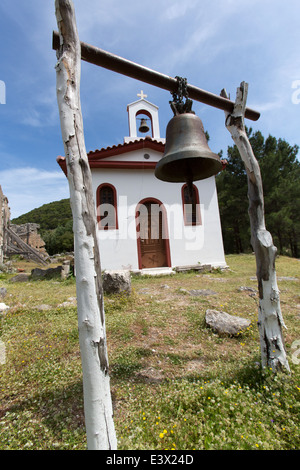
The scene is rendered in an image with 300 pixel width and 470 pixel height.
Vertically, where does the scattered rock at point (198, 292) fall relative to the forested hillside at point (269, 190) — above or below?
below

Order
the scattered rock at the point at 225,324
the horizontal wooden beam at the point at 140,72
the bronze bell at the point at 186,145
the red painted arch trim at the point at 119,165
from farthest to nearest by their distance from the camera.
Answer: the red painted arch trim at the point at 119,165 → the scattered rock at the point at 225,324 → the bronze bell at the point at 186,145 → the horizontal wooden beam at the point at 140,72

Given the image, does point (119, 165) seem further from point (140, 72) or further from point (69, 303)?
point (140, 72)

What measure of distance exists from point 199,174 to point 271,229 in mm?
16826

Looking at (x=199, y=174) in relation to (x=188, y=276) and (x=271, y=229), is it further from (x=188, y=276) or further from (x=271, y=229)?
(x=271, y=229)

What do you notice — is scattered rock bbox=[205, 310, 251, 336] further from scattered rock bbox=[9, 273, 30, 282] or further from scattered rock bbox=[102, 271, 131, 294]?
scattered rock bbox=[9, 273, 30, 282]

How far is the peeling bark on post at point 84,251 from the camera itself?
137cm

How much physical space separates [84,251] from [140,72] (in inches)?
83.8

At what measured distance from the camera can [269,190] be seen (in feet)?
56.7

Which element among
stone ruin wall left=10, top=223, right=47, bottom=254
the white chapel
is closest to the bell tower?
the white chapel

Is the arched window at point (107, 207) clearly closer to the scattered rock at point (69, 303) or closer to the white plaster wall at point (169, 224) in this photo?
the white plaster wall at point (169, 224)

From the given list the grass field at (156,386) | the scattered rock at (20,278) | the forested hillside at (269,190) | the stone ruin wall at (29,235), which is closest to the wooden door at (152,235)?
the scattered rock at (20,278)

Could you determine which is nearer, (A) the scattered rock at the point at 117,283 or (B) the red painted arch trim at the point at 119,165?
(A) the scattered rock at the point at 117,283

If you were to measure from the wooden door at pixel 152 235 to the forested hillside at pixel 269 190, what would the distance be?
9.50 m
